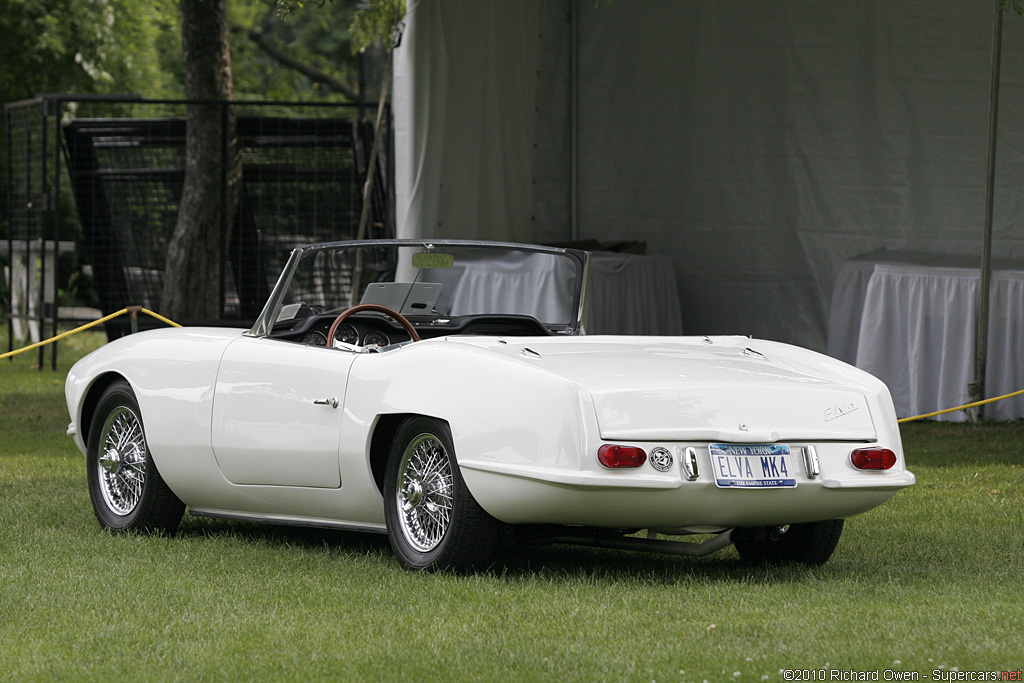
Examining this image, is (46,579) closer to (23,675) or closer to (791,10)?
(23,675)

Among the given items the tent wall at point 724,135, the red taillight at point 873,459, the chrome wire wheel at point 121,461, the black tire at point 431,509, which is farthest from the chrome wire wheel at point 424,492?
the tent wall at point 724,135

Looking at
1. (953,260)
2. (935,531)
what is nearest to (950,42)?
(953,260)

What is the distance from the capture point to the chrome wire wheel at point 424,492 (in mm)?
5098

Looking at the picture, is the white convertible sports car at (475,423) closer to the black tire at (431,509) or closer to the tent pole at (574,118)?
the black tire at (431,509)

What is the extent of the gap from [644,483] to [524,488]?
1.24 feet

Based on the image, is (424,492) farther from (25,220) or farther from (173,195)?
(25,220)

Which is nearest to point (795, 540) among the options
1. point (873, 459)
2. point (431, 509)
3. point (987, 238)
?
point (873, 459)

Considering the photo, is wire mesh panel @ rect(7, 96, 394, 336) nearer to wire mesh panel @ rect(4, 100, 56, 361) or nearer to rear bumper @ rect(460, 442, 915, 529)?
wire mesh panel @ rect(4, 100, 56, 361)

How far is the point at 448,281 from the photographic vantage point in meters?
6.17

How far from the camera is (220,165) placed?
1560 cm

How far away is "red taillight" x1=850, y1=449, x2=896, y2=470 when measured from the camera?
4965 mm

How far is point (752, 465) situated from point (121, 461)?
2.86 meters

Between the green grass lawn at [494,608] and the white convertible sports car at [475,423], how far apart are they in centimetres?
20

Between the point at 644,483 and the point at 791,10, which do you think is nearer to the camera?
the point at 644,483
